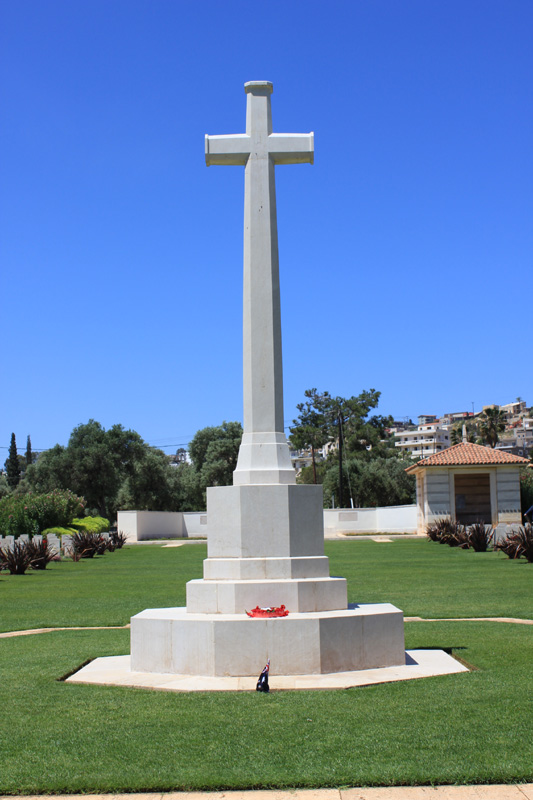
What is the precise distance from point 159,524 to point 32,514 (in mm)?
16808

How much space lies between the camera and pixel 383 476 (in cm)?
6144

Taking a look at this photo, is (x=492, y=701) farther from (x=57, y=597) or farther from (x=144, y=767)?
(x=57, y=597)

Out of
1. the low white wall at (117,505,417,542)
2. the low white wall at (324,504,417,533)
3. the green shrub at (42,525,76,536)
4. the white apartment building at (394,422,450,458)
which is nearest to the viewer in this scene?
the green shrub at (42,525,76,536)

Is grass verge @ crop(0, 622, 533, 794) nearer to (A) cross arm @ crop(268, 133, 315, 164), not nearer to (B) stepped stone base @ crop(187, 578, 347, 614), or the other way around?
(B) stepped stone base @ crop(187, 578, 347, 614)

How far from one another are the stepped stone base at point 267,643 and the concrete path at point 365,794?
293 cm

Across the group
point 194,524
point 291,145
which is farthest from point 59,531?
point 291,145

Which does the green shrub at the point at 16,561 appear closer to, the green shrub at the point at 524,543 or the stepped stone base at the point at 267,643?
the green shrub at the point at 524,543

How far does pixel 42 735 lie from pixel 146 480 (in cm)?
5724

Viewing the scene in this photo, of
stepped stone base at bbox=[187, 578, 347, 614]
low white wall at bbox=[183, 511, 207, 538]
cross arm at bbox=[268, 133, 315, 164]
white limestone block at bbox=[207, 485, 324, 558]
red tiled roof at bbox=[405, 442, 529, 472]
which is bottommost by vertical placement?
low white wall at bbox=[183, 511, 207, 538]

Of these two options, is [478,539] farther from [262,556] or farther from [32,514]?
[262,556]

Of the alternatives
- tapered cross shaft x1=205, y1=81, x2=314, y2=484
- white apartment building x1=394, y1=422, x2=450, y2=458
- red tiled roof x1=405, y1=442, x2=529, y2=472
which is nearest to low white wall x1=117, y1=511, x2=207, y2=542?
red tiled roof x1=405, y1=442, x2=529, y2=472

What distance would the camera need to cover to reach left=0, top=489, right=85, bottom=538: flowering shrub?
3253 centimetres

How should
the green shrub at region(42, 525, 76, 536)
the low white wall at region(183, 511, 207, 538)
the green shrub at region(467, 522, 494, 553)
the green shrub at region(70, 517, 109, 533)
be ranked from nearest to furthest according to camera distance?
the green shrub at region(467, 522, 494, 553), the green shrub at region(42, 525, 76, 536), the green shrub at region(70, 517, 109, 533), the low white wall at region(183, 511, 207, 538)

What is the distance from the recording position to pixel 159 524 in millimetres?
49562
